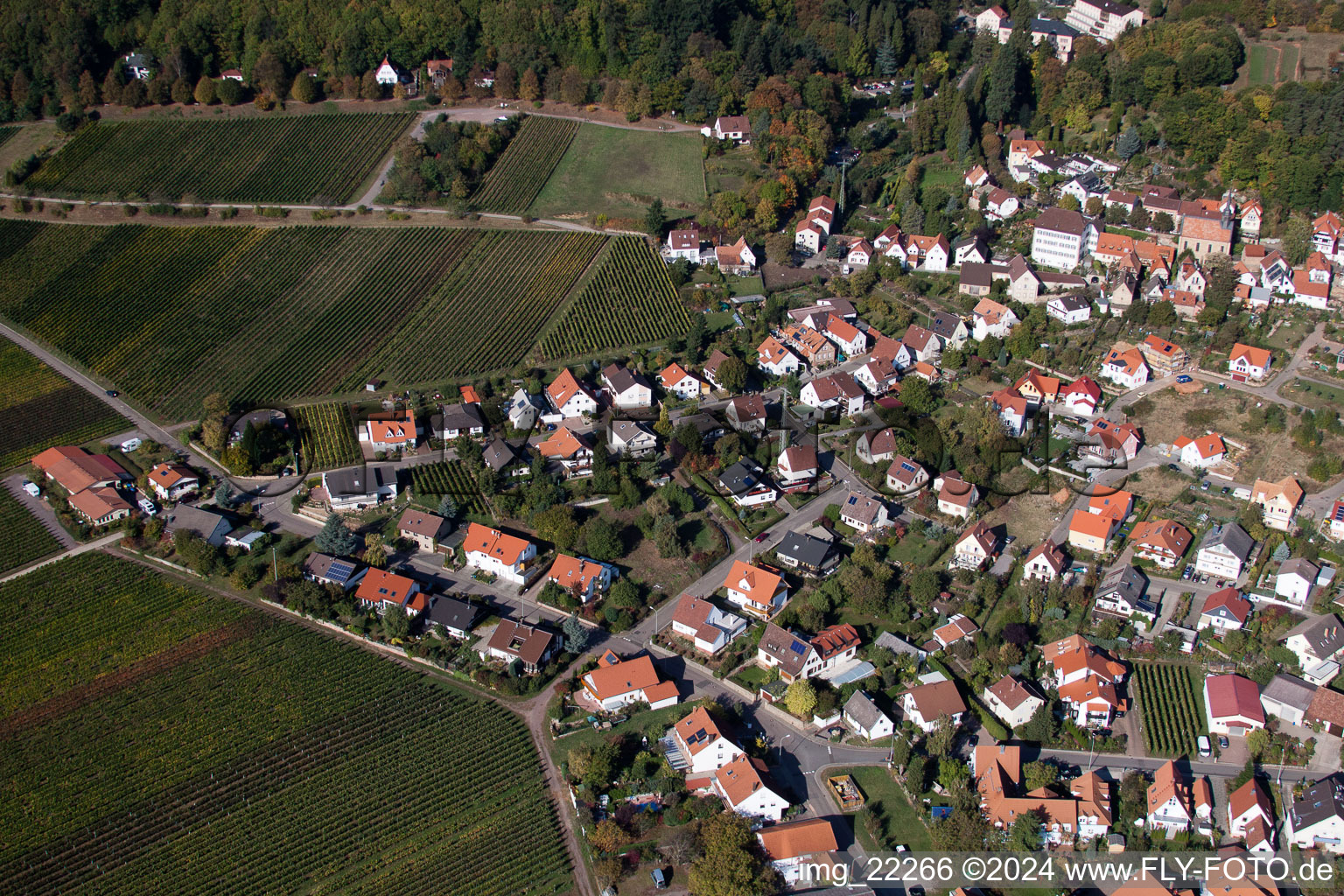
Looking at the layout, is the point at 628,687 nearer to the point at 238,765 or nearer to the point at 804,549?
the point at 804,549

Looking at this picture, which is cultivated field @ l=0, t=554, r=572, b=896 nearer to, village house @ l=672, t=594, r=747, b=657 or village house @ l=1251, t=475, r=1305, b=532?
village house @ l=672, t=594, r=747, b=657

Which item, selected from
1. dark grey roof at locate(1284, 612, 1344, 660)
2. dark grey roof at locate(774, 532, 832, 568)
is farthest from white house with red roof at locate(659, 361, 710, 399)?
dark grey roof at locate(1284, 612, 1344, 660)

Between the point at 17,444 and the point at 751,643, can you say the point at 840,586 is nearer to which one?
the point at 751,643

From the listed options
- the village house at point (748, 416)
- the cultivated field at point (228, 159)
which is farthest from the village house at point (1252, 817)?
the cultivated field at point (228, 159)

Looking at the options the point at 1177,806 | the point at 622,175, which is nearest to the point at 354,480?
the point at 622,175

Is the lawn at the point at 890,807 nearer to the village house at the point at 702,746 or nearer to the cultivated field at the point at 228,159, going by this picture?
the village house at the point at 702,746

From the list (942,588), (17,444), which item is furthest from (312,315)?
(942,588)
